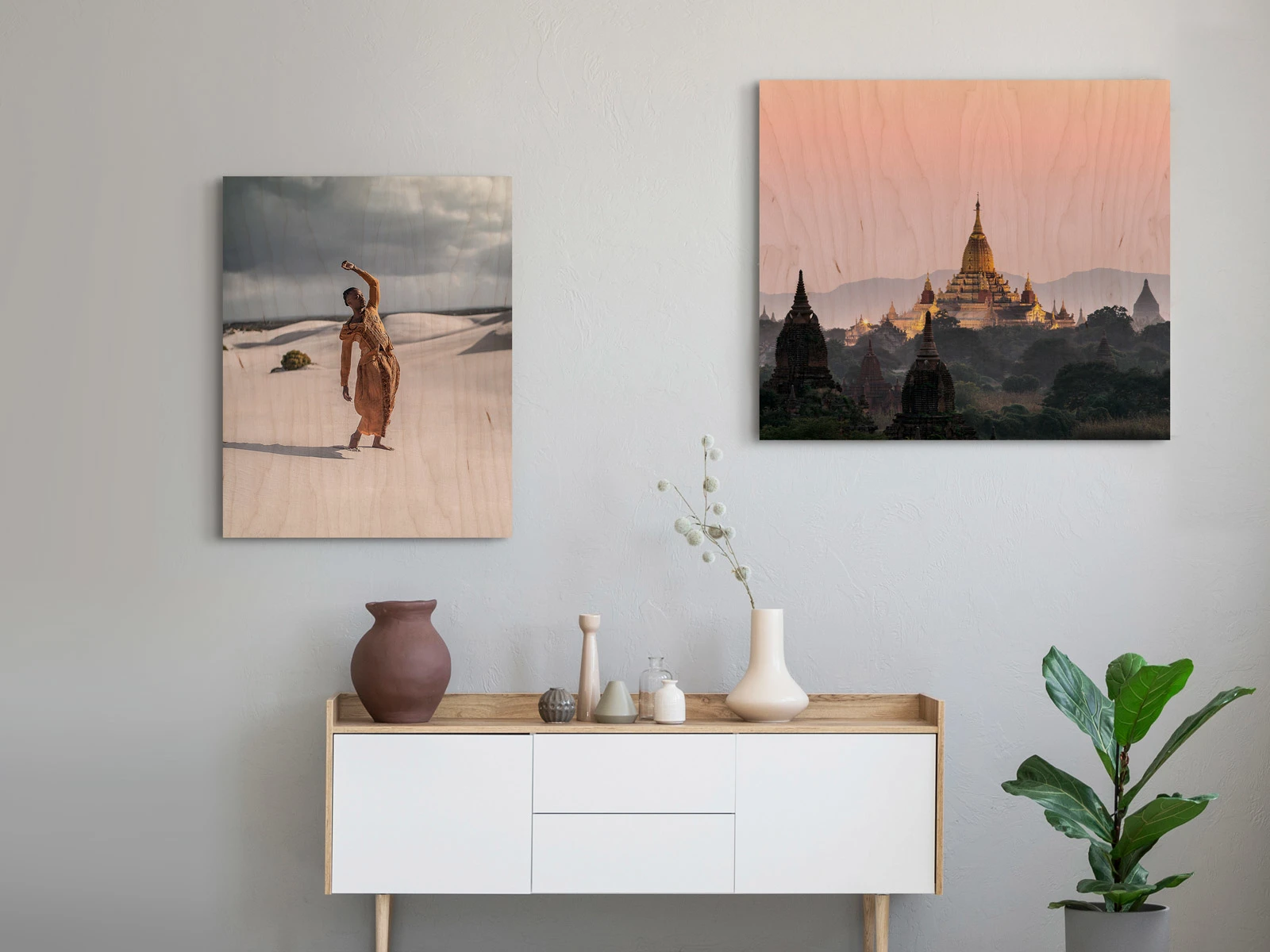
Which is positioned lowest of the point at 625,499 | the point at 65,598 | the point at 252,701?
the point at 252,701

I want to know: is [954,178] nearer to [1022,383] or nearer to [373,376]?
[1022,383]

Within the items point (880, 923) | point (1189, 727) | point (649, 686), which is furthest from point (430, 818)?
point (1189, 727)

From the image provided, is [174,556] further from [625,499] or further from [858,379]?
[858,379]

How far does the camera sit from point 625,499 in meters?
2.69

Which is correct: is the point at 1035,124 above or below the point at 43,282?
above

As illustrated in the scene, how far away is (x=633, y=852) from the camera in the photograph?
2.35 metres

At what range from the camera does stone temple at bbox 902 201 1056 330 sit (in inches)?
105

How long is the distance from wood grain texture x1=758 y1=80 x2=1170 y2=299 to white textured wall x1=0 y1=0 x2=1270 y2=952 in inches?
2.8

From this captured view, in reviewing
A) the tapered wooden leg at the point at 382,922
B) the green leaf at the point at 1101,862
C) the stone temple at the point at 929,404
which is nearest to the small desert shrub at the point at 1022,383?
the stone temple at the point at 929,404

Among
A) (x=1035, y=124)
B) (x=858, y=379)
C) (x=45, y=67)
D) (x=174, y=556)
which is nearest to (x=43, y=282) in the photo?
(x=45, y=67)

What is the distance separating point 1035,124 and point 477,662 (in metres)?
1.92

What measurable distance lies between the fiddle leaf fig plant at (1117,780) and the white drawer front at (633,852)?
2.11 ft

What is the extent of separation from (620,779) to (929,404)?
1180 mm

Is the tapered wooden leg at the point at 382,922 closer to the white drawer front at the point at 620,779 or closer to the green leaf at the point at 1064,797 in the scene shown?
the white drawer front at the point at 620,779
